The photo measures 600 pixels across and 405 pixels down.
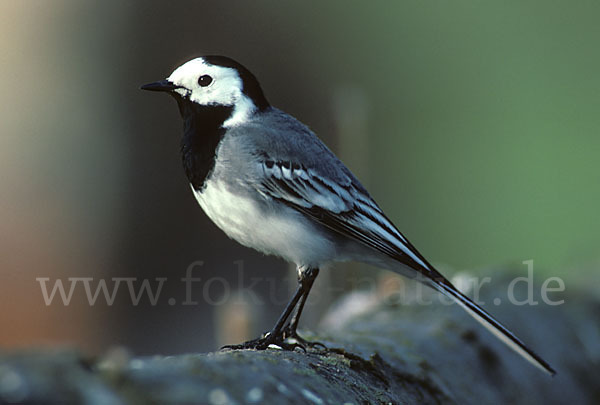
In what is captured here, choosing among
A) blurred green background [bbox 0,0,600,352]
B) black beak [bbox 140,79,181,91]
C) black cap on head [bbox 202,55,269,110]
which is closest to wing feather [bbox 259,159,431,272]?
black cap on head [bbox 202,55,269,110]

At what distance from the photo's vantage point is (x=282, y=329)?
2.90 metres

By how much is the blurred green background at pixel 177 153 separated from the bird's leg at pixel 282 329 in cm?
413

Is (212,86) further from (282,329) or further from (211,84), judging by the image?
(282,329)

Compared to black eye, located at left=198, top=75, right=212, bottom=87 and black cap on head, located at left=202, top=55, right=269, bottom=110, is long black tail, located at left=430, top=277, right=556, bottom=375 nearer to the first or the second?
black cap on head, located at left=202, top=55, right=269, bottom=110

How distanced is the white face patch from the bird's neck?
0.09 ft

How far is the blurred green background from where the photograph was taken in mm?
7578

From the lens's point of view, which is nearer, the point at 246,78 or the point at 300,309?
the point at 300,309

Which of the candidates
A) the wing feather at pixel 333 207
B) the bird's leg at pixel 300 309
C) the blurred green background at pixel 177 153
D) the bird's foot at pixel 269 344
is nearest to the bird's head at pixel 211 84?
the wing feather at pixel 333 207

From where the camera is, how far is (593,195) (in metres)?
7.95

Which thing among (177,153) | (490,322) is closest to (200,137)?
(490,322)

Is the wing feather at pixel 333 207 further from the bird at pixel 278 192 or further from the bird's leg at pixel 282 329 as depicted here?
the bird's leg at pixel 282 329

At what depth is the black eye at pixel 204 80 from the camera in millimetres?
3074

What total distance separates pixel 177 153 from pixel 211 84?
4916 millimetres

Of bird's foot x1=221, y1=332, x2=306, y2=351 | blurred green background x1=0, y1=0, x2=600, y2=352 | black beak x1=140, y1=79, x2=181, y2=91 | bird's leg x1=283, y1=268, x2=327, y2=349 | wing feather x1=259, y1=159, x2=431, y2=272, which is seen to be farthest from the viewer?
blurred green background x1=0, y1=0, x2=600, y2=352
